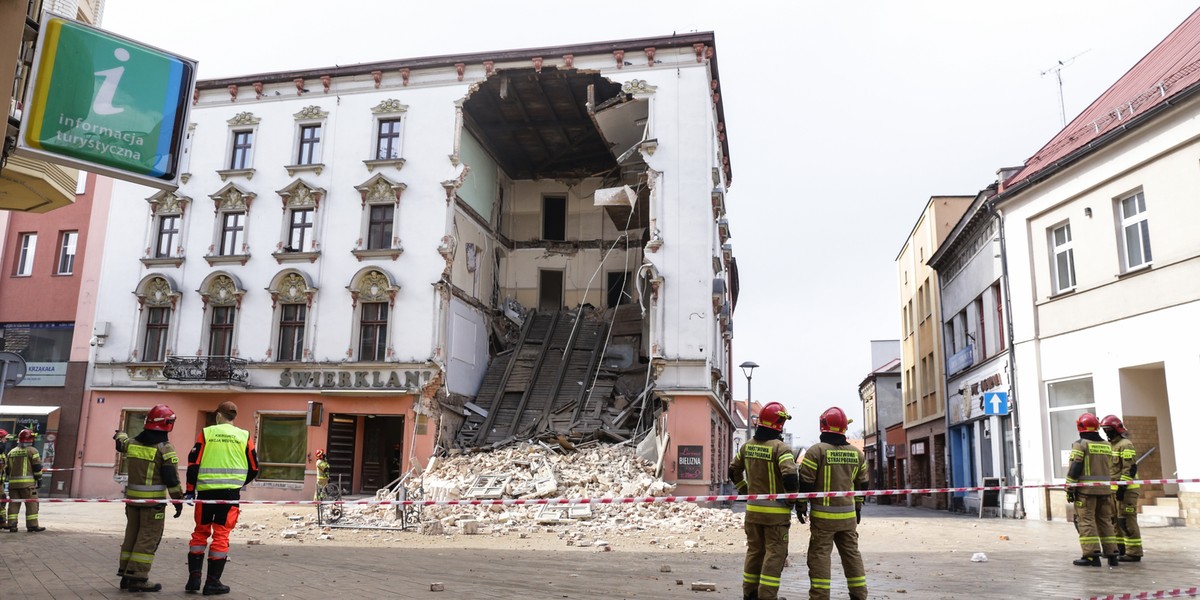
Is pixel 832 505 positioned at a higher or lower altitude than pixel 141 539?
higher

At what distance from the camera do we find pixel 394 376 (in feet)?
82.2

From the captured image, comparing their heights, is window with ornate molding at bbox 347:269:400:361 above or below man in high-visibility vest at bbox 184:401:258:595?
above

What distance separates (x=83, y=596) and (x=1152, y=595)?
32.2 ft

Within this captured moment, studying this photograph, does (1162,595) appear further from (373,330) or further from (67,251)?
(67,251)

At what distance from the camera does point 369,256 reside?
26156mm

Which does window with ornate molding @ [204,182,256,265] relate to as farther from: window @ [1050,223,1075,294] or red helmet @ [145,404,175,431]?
window @ [1050,223,1075,294]

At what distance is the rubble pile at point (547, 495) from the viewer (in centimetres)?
1675

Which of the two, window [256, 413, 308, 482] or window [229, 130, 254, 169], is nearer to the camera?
window [256, 413, 308, 482]

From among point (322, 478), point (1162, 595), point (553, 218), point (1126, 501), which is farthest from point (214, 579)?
point (553, 218)

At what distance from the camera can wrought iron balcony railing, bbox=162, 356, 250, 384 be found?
1009 inches

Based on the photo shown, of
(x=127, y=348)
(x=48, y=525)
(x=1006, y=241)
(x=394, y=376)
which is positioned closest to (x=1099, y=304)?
(x=1006, y=241)

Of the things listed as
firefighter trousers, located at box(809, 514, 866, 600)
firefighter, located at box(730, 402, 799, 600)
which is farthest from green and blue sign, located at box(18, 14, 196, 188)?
firefighter trousers, located at box(809, 514, 866, 600)

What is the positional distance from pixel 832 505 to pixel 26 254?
103 feet

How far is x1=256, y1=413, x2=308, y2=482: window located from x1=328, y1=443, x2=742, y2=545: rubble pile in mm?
4810
